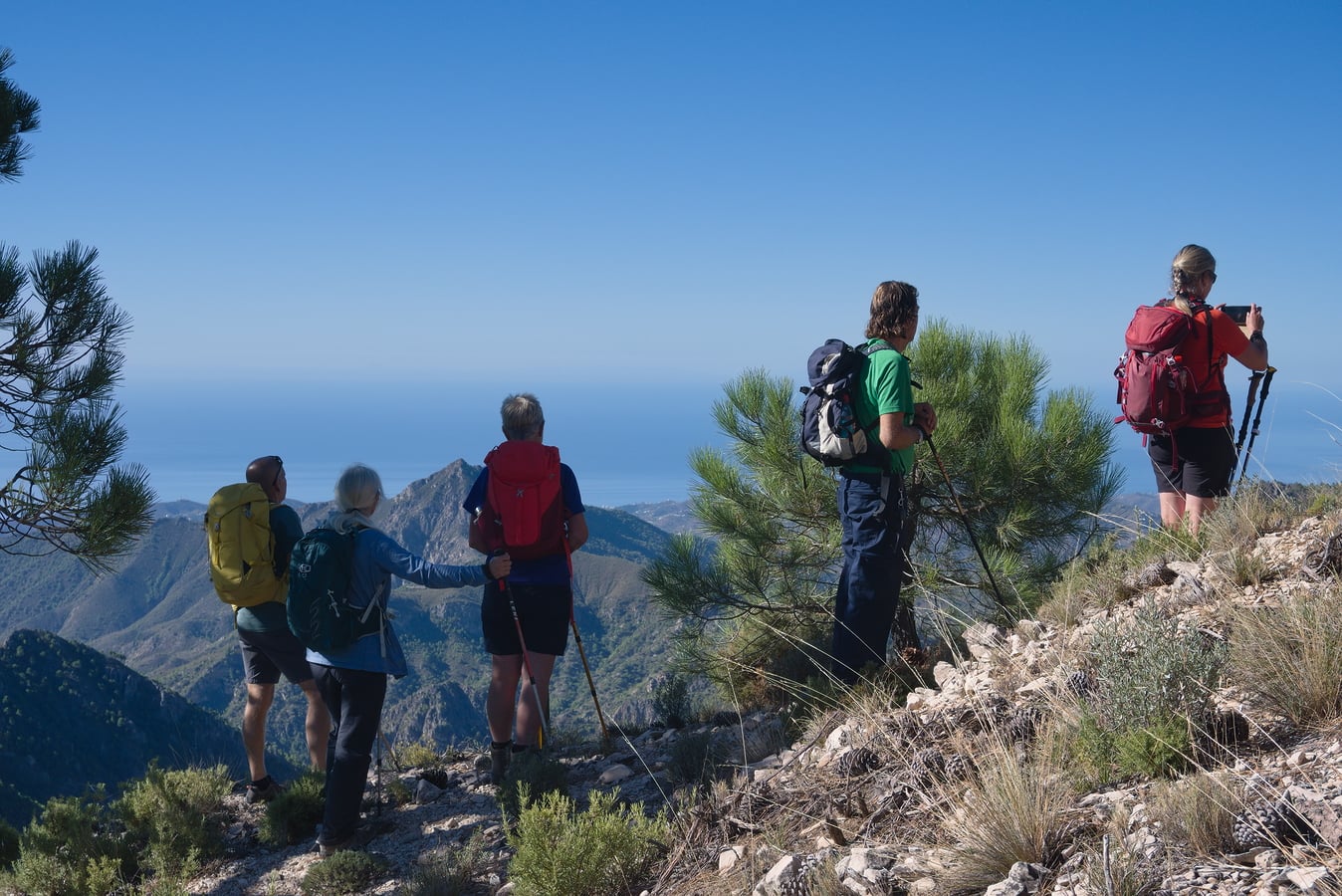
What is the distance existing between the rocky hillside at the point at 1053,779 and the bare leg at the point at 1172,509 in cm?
34

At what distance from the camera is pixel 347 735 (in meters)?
4.69

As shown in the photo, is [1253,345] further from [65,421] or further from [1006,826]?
[65,421]

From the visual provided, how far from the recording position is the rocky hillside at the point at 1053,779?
2562 mm

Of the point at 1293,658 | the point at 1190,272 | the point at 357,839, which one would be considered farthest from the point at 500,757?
the point at 1190,272

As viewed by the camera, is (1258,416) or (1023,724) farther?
(1258,416)

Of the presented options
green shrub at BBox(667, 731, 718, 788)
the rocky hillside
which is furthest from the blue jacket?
green shrub at BBox(667, 731, 718, 788)

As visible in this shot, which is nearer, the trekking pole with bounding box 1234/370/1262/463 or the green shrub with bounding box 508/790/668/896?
the green shrub with bounding box 508/790/668/896

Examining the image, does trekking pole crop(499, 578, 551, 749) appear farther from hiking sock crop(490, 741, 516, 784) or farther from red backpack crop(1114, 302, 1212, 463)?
red backpack crop(1114, 302, 1212, 463)

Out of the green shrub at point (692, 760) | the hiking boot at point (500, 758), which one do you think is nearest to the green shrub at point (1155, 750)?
the green shrub at point (692, 760)

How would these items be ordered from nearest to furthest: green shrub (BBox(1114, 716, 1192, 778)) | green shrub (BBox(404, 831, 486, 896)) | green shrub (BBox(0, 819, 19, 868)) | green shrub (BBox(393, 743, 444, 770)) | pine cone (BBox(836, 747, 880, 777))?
green shrub (BBox(1114, 716, 1192, 778)), pine cone (BBox(836, 747, 880, 777)), green shrub (BBox(404, 831, 486, 896)), green shrub (BBox(0, 819, 19, 868)), green shrub (BBox(393, 743, 444, 770))

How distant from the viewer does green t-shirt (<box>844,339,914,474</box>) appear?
14.7 ft

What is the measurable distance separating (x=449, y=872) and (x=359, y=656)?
114 cm

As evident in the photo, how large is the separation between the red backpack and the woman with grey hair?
3530 mm

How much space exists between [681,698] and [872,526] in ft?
11.9
